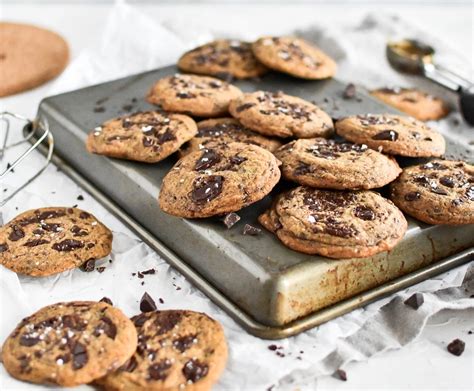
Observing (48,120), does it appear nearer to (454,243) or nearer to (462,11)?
(454,243)

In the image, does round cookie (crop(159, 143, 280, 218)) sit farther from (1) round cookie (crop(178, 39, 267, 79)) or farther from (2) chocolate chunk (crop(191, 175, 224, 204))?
(1) round cookie (crop(178, 39, 267, 79))

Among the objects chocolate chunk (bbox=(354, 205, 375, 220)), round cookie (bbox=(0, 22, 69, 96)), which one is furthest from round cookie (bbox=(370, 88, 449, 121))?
round cookie (bbox=(0, 22, 69, 96))

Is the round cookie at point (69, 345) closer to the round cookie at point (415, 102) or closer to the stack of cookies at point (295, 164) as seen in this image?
the stack of cookies at point (295, 164)

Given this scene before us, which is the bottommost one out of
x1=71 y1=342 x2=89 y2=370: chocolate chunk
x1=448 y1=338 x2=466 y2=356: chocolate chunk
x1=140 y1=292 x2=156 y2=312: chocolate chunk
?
x1=140 y1=292 x2=156 y2=312: chocolate chunk

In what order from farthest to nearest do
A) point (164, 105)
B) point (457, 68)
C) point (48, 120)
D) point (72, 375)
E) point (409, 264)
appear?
point (457, 68) < point (48, 120) < point (164, 105) < point (409, 264) < point (72, 375)

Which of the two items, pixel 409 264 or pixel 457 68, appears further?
pixel 457 68

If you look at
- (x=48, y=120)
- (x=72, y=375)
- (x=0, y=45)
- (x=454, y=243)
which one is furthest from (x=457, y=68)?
(x=72, y=375)

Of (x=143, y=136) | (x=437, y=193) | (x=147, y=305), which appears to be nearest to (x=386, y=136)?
(x=437, y=193)
